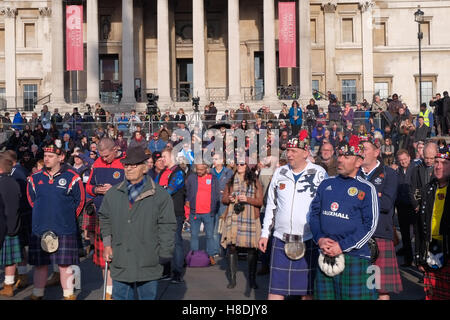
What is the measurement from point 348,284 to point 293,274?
1.07 metres

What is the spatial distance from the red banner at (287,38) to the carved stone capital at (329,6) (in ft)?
22.7

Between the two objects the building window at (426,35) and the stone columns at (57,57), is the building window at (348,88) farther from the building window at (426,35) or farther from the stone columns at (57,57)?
the stone columns at (57,57)

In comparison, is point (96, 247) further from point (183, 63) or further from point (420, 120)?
point (183, 63)

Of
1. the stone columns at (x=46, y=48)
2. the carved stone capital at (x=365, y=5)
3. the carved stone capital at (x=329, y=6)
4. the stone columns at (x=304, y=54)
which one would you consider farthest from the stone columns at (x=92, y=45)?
the carved stone capital at (x=365, y=5)

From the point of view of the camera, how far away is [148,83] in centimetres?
4441

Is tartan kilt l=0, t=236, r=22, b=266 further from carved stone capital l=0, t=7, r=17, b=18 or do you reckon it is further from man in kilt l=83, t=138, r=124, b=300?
carved stone capital l=0, t=7, r=17, b=18

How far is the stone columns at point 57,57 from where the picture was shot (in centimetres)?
3872

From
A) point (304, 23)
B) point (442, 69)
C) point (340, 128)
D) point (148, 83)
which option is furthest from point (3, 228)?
point (442, 69)

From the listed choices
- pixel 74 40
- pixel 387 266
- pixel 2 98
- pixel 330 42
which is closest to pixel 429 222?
pixel 387 266

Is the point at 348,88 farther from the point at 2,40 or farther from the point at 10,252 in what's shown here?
the point at 10,252

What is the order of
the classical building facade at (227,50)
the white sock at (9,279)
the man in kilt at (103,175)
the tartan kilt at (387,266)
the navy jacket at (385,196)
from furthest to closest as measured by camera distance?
the classical building facade at (227,50) → the white sock at (9,279) → the man in kilt at (103,175) → the navy jacket at (385,196) → the tartan kilt at (387,266)

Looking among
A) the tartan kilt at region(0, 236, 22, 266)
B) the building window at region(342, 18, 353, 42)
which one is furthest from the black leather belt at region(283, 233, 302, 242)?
the building window at region(342, 18, 353, 42)

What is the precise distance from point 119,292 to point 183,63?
3964 centimetres

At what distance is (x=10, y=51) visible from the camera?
45.3m
